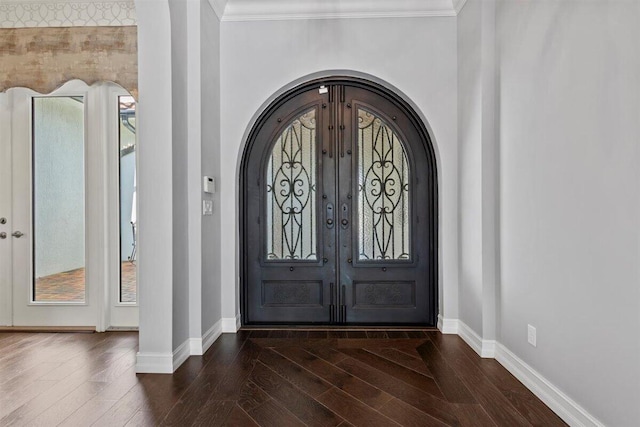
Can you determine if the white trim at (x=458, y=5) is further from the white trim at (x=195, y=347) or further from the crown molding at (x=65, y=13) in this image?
the white trim at (x=195, y=347)

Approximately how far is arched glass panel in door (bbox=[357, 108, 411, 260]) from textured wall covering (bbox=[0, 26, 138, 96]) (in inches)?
87.6

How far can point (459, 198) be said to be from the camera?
3703 mm

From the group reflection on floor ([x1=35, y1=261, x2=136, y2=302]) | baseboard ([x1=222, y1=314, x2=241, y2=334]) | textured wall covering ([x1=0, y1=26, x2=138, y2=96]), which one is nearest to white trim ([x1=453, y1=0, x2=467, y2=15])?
textured wall covering ([x1=0, y1=26, x2=138, y2=96])

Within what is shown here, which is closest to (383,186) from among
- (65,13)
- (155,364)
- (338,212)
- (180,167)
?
(338,212)

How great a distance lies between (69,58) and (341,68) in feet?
7.91

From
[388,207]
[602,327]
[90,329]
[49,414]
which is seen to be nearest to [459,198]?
[388,207]

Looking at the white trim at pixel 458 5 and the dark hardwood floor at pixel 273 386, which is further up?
the white trim at pixel 458 5

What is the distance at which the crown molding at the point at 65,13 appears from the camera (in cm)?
375

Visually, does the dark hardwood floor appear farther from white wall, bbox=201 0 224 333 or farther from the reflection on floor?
the reflection on floor

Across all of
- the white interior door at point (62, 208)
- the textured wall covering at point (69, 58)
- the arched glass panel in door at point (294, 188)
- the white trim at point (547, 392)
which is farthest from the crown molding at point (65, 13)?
the white trim at point (547, 392)

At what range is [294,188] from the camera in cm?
405

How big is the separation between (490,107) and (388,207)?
1.30m

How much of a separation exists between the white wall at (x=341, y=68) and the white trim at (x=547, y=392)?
0.95 meters

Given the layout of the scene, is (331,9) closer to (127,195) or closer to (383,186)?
(383,186)
